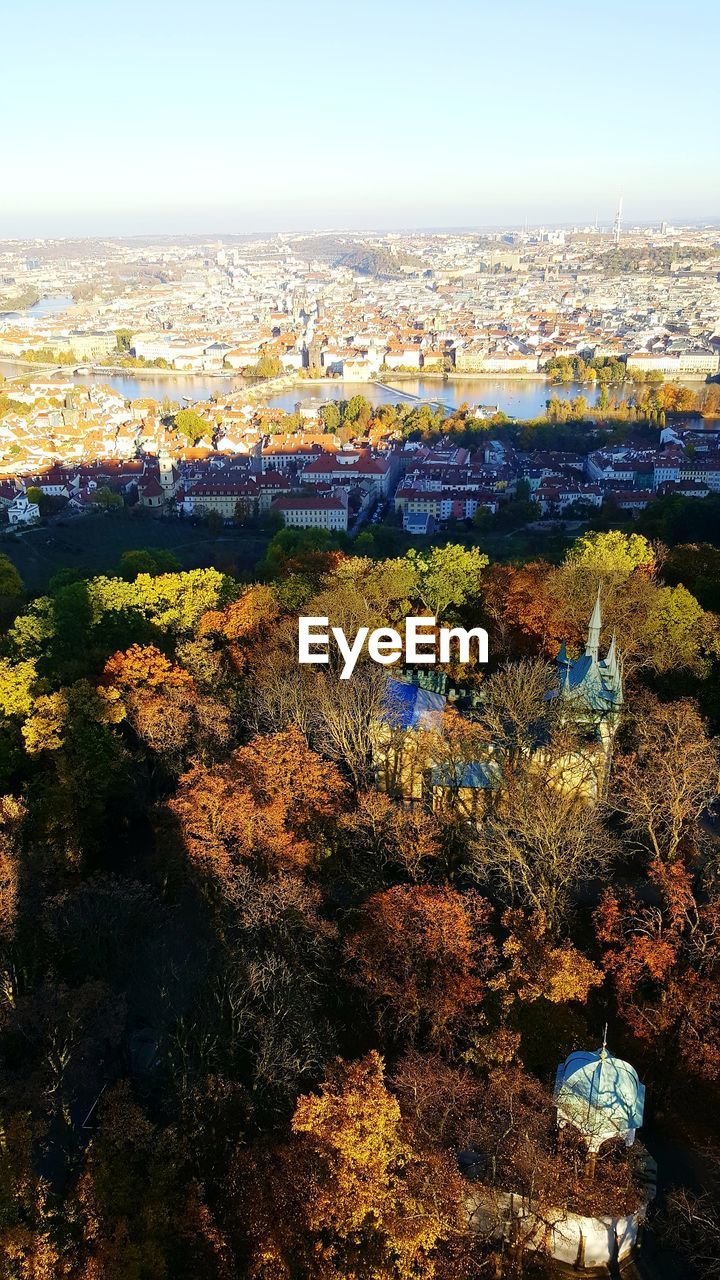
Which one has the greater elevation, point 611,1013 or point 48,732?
point 48,732

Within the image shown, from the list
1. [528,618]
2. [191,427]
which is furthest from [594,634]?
[191,427]

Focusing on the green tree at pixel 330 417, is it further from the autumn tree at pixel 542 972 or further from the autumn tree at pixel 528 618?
the autumn tree at pixel 542 972

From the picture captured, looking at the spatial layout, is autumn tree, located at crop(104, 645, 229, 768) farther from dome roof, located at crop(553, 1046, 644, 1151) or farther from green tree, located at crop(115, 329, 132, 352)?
green tree, located at crop(115, 329, 132, 352)

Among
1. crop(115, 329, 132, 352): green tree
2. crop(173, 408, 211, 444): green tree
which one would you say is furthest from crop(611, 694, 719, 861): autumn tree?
crop(115, 329, 132, 352): green tree

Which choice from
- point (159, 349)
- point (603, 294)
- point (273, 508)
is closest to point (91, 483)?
point (273, 508)

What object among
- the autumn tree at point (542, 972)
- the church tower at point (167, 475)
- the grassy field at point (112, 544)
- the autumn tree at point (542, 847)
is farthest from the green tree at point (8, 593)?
the church tower at point (167, 475)

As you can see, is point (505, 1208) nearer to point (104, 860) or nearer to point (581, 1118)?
point (581, 1118)
